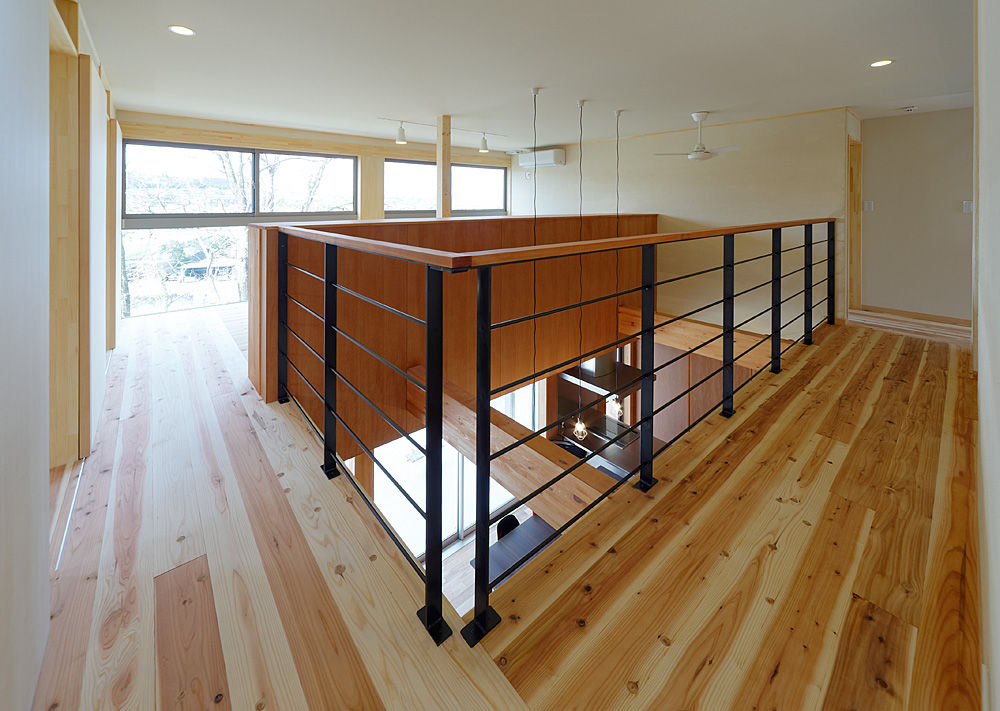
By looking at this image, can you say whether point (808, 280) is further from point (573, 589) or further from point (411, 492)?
point (411, 492)

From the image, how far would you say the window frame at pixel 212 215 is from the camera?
4988 mm

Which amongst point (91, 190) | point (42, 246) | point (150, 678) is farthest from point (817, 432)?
point (91, 190)

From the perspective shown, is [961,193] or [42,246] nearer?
[42,246]

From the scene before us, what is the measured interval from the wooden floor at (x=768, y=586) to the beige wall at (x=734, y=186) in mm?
3462

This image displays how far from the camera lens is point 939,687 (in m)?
1.02

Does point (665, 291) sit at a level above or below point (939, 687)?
above

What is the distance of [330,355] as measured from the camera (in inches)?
72.8

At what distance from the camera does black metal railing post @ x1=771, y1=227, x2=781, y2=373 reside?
2.77 meters

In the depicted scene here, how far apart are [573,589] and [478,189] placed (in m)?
7.50

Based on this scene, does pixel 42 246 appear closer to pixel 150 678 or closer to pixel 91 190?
pixel 150 678

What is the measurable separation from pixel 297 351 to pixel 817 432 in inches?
102

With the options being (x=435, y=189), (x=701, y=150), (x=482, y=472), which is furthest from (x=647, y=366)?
(x=435, y=189)

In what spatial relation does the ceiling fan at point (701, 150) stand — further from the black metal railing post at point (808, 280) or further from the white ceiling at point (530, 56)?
the black metal railing post at point (808, 280)

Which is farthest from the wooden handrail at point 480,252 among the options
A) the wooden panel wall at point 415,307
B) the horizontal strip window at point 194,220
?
the horizontal strip window at point 194,220
